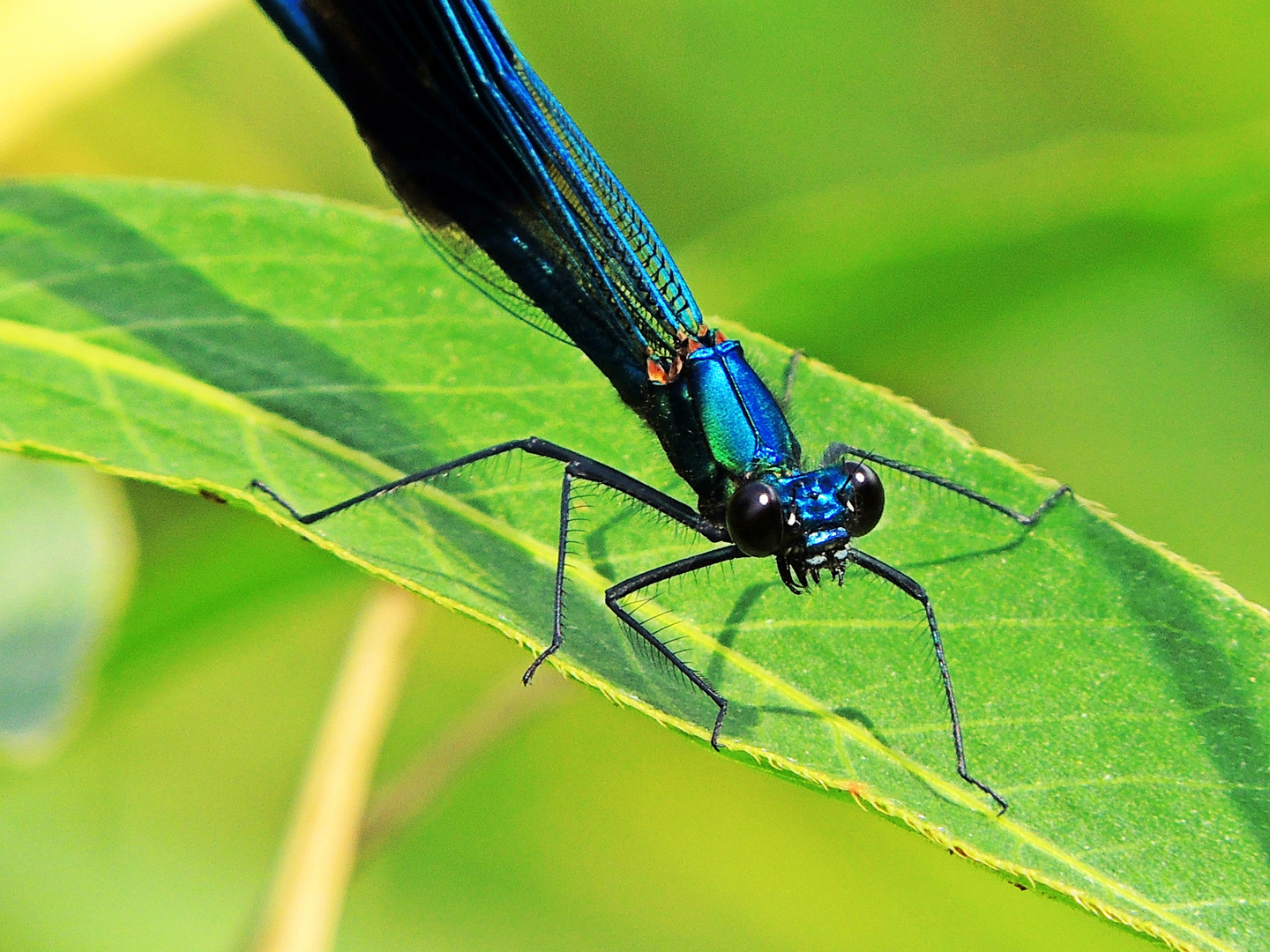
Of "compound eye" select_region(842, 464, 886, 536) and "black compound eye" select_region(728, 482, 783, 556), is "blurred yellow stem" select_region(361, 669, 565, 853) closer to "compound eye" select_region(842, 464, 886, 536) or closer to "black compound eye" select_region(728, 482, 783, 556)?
"black compound eye" select_region(728, 482, 783, 556)

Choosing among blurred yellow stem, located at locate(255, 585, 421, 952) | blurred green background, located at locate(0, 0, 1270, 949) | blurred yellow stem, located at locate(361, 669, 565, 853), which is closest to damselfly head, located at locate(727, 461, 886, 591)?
blurred green background, located at locate(0, 0, 1270, 949)

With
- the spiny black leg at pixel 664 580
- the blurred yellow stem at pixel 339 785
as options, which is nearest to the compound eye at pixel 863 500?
the spiny black leg at pixel 664 580

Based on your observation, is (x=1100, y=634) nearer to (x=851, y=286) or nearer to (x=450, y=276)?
(x=851, y=286)

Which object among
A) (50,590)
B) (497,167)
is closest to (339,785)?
(50,590)

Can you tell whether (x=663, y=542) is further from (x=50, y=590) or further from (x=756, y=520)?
(x=50, y=590)

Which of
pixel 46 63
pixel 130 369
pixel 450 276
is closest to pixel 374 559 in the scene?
pixel 130 369

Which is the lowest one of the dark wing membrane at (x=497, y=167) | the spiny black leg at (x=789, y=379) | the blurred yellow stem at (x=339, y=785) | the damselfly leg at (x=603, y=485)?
the blurred yellow stem at (x=339, y=785)

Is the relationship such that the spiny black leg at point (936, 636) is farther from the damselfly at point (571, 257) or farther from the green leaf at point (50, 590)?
the green leaf at point (50, 590)
